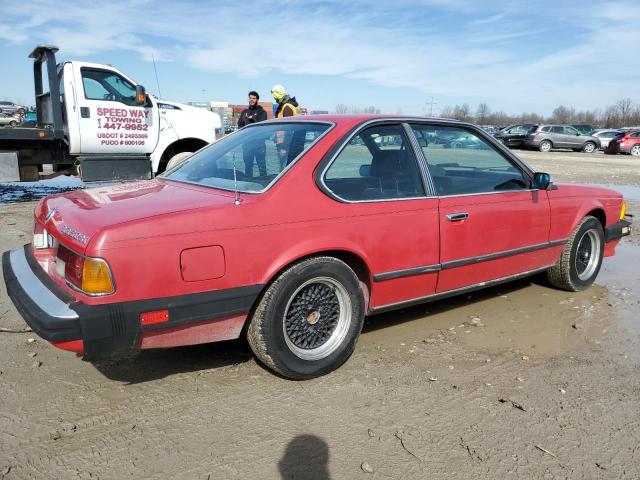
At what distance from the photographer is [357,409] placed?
2660mm

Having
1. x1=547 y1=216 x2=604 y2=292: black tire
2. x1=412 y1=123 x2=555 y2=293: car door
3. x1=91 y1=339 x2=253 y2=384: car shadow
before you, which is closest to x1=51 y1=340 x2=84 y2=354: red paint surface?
x1=91 y1=339 x2=253 y2=384: car shadow

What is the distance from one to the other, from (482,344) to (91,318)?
247cm

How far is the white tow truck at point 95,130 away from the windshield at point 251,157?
525cm

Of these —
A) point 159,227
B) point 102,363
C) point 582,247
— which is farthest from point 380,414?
point 582,247

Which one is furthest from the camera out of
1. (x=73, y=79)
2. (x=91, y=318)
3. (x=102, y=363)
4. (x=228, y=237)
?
(x=73, y=79)

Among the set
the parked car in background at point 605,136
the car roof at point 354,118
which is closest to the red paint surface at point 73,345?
the car roof at point 354,118

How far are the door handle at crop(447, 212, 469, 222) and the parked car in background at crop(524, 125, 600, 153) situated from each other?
27186 mm

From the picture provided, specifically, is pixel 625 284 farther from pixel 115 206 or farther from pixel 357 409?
pixel 115 206

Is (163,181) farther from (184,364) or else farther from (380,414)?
(380,414)

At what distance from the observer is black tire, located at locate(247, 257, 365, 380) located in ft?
9.00

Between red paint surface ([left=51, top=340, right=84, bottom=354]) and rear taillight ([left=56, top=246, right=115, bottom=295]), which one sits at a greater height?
rear taillight ([left=56, top=246, right=115, bottom=295])

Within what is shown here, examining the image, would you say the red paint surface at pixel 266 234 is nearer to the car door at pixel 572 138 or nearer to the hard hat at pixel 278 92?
the hard hat at pixel 278 92

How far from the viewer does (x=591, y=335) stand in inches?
145

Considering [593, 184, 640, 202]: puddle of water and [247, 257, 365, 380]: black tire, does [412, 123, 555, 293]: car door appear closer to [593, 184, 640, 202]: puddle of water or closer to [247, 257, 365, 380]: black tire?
[247, 257, 365, 380]: black tire
